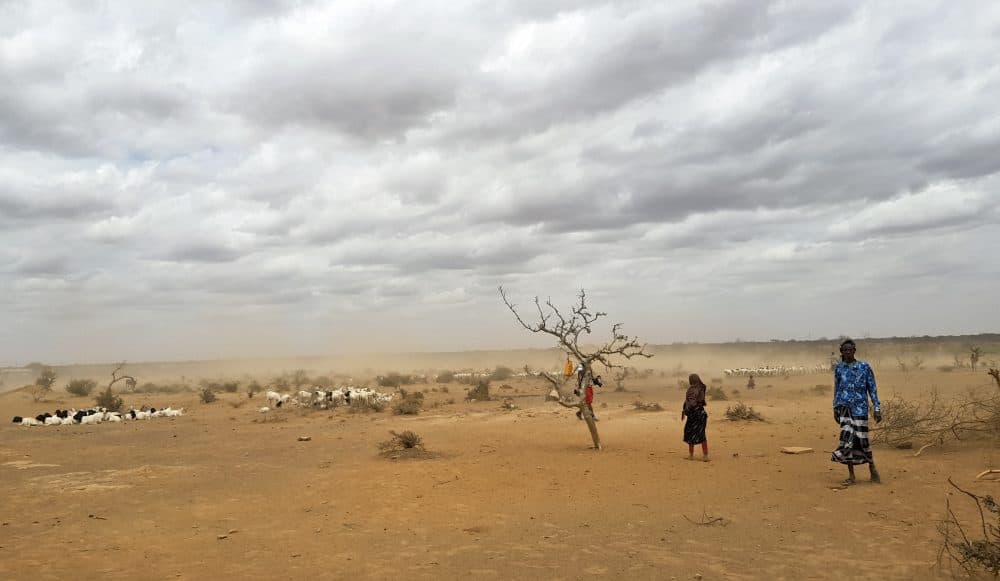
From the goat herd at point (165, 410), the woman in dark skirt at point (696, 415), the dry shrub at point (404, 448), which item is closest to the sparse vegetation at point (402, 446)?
the dry shrub at point (404, 448)

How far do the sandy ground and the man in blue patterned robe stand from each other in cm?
56

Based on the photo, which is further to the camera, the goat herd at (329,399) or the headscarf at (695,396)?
the goat herd at (329,399)

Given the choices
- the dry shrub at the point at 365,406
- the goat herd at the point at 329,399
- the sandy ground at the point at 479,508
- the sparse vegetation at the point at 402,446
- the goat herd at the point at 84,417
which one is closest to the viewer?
the sandy ground at the point at 479,508

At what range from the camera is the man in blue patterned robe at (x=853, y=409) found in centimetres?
1051

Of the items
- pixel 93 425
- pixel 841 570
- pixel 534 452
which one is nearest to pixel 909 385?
pixel 534 452

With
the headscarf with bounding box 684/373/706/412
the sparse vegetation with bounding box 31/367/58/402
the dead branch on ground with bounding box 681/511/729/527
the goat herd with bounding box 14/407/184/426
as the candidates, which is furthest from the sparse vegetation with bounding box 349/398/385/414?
the sparse vegetation with bounding box 31/367/58/402

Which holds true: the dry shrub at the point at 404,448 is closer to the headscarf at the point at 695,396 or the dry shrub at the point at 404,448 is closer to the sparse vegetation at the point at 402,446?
the sparse vegetation at the point at 402,446

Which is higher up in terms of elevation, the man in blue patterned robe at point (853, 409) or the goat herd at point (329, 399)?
the man in blue patterned robe at point (853, 409)

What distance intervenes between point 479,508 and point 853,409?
6278 millimetres

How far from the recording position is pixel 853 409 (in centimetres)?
1054

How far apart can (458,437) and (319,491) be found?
7389 mm

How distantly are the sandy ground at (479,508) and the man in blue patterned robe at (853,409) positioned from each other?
56cm

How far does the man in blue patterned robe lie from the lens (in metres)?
10.5

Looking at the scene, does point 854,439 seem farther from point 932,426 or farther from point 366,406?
point 366,406
